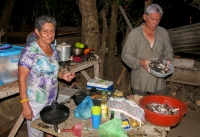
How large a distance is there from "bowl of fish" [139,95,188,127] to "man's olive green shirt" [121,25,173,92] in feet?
2.02

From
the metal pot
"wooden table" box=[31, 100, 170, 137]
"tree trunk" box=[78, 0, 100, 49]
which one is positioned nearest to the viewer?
"wooden table" box=[31, 100, 170, 137]

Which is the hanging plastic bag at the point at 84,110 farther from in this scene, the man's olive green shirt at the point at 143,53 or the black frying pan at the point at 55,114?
the man's olive green shirt at the point at 143,53

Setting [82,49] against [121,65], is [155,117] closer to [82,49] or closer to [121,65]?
[82,49]

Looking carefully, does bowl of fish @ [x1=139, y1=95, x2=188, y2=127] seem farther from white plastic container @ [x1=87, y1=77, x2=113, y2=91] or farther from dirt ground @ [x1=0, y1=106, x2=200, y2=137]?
dirt ground @ [x1=0, y1=106, x2=200, y2=137]

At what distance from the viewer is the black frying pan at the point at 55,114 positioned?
2.17 meters

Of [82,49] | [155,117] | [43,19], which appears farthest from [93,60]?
[155,117]

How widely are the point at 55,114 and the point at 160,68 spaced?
1613 mm

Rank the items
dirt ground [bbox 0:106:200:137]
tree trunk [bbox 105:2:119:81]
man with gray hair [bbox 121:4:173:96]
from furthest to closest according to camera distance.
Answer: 1. tree trunk [bbox 105:2:119:81]
2. dirt ground [bbox 0:106:200:137]
3. man with gray hair [bbox 121:4:173:96]

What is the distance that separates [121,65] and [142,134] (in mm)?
4489

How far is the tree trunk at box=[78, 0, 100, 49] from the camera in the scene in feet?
15.0

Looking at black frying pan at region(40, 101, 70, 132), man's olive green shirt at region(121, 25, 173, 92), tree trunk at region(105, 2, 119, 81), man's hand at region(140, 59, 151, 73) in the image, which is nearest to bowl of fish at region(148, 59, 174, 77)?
man's hand at region(140, 59, 151, 73)

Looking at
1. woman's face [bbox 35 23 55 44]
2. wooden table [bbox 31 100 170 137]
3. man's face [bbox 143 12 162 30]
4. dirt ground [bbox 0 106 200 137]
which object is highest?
man's face [bbox 143 12 162 30]

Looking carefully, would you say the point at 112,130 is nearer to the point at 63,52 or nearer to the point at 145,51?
the point at 145,51

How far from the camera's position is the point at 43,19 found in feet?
7.77
